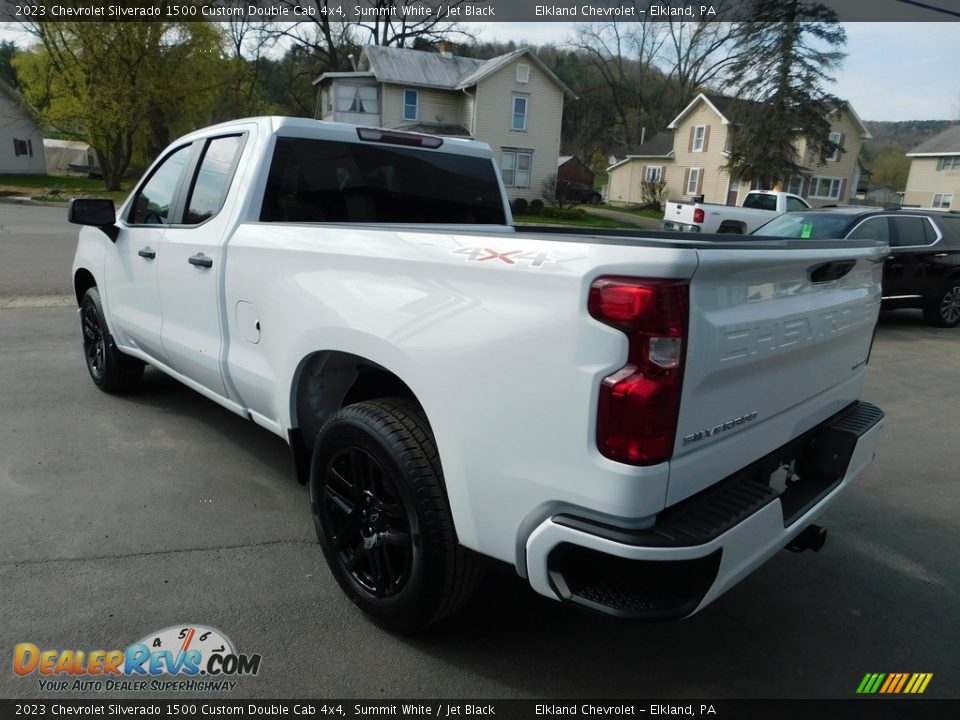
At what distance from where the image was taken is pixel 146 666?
96.4 inches

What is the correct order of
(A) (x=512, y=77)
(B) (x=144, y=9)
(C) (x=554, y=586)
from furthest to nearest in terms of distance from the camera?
(A) (x=512, y=77), (B) (x=144, y=9), (C) (x=554, y=586)

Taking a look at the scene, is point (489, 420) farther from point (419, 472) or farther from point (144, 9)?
point (144, 9)

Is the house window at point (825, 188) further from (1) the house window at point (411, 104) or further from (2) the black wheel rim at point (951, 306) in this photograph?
(2) the black wheel rim at point (951, 306)

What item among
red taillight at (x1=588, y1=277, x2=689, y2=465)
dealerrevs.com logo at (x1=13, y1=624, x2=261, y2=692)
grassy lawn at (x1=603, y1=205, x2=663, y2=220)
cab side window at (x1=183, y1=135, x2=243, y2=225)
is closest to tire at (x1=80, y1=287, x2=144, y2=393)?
cab side window at (x1=183, y1=135, x2=243, y2=225)

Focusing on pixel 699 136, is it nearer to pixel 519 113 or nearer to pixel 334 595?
pixel 519 113

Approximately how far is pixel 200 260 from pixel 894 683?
11.7 feet

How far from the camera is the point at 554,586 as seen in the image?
77.5 inches

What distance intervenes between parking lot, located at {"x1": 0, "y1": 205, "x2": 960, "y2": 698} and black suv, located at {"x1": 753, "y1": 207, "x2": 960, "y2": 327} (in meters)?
5.95

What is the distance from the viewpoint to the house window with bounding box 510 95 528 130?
121 ft

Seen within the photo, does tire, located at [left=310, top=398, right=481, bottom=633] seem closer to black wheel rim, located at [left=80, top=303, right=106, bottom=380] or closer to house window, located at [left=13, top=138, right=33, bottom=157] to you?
black wheel rim, located at [left=80, top=303, right=106, bottom=380]

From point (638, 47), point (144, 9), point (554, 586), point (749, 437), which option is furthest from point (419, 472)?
point (638, 47)

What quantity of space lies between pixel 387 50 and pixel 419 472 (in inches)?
1533

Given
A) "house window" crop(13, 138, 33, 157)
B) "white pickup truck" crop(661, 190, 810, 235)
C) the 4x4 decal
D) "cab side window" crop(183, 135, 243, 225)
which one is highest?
"house window" crop(13, 138, 33, 157)

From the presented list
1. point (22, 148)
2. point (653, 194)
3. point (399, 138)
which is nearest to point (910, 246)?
point (399, 138)
